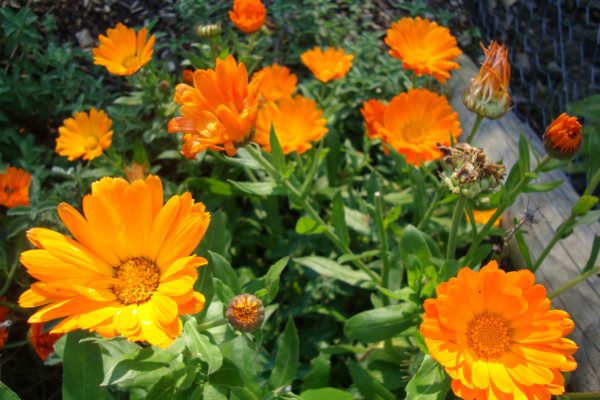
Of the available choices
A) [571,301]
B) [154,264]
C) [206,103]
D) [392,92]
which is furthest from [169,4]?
[571,301]

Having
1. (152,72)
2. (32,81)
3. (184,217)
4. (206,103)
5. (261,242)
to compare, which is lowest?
(261,242)

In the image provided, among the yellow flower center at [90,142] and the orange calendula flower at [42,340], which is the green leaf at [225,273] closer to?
the orange calendula flower at [42,340]

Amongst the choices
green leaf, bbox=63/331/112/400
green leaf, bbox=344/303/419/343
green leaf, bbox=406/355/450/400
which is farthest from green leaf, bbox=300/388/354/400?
green leaf, bbox=63/331/112/400

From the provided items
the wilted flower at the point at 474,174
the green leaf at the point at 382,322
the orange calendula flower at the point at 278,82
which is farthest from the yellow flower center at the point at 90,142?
the wilted flower at the point at 474,174

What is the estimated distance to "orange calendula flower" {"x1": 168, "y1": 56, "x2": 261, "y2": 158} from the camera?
127 centimetres

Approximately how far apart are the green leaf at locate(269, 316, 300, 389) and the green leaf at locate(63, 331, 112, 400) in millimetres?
446

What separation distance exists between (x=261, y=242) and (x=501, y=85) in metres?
1.11

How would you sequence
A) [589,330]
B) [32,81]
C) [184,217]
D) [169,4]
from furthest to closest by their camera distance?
[169,4]
[32,81]
[589,330]
[184,217]

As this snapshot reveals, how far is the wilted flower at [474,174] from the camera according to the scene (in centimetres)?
131

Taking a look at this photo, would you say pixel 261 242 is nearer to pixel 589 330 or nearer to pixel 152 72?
pixel 152 72

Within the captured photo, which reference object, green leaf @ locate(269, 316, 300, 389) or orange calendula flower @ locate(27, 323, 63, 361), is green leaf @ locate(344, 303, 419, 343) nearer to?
green leaf @ locate(269, 316, 300, 389)

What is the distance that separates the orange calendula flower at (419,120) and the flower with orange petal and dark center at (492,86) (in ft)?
1.19

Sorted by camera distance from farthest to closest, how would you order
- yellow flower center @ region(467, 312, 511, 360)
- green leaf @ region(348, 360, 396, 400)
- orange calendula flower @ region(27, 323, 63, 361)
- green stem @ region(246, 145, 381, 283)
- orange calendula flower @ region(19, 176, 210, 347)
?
orange calendula flower @ region(27, 323, 63, 361) < green leaf @ region(348, 360, 396, 400) < green stem @ region(246, 145, 381, 283) < yellow flower center @ region(467, 312, 511, 360) < orange calendula flower @ region(19, 176, 210, 347)

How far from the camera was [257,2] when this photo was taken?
200 centimetres
